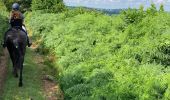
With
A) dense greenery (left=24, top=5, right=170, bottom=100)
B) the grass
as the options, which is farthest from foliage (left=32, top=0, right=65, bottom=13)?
dense greenery (left=24, top=5, right=170, bottom=100)

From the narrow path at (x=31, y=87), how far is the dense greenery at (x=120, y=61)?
1.17 meters

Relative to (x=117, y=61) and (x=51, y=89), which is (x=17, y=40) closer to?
(x=51, y=89)

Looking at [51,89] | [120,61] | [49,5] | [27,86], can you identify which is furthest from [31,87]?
[49,5]

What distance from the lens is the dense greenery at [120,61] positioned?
995 centimetres

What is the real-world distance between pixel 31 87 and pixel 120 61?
4717 millimetres

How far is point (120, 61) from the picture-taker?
12.2 m

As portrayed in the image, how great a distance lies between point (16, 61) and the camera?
1722cm

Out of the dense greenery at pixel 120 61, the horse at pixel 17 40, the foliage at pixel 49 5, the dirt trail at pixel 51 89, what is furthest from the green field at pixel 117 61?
the foliage at pixel 49 5

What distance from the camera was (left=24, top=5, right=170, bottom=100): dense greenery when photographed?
32.6ft

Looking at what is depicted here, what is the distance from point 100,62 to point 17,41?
4797mm

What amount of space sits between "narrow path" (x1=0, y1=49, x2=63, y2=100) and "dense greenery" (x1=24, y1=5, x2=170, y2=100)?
117 centimetres

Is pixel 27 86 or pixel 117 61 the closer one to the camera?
pixel 117 61

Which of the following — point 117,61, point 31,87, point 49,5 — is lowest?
point 49,5

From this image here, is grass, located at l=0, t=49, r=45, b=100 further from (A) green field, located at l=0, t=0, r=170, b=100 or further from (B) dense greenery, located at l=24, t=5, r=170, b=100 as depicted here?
(B) dense greenery, located at l=24, t=5, r=170, b=100
